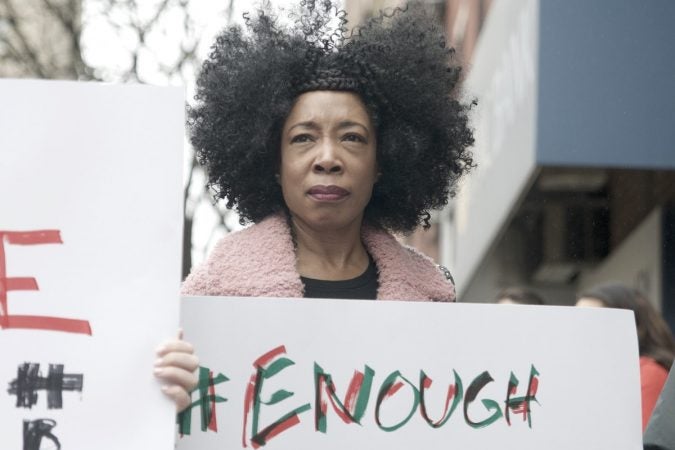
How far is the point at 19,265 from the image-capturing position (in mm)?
3027

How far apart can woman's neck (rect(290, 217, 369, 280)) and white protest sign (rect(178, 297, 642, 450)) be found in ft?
0.90

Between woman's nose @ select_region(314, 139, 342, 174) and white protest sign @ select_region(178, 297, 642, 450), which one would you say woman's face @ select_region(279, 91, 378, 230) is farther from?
white protest sign @ select_region(178, 297, 642, 450)

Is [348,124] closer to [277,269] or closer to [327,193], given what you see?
[327,193]

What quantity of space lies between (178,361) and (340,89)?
0.92 meters

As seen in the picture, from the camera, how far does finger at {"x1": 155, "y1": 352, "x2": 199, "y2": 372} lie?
2961mm

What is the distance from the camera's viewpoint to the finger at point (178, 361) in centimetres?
296

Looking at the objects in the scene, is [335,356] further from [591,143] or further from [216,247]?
[591,143]

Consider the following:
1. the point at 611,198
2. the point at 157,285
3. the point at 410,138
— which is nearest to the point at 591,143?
the point at 611,198

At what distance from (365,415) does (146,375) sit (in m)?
0.56

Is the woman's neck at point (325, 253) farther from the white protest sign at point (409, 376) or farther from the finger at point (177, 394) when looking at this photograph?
the finger at point (177, 394)

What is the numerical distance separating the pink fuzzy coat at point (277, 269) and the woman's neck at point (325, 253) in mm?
45

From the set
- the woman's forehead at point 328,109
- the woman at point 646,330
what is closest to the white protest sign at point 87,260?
the woman's forehead at point 328,109

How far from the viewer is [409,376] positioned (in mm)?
3348

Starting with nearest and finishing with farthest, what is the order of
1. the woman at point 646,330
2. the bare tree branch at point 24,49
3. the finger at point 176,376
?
1. the finger at point 176,376
2. the woman at point 646,330
3. the bare tree branch at point 24,49
